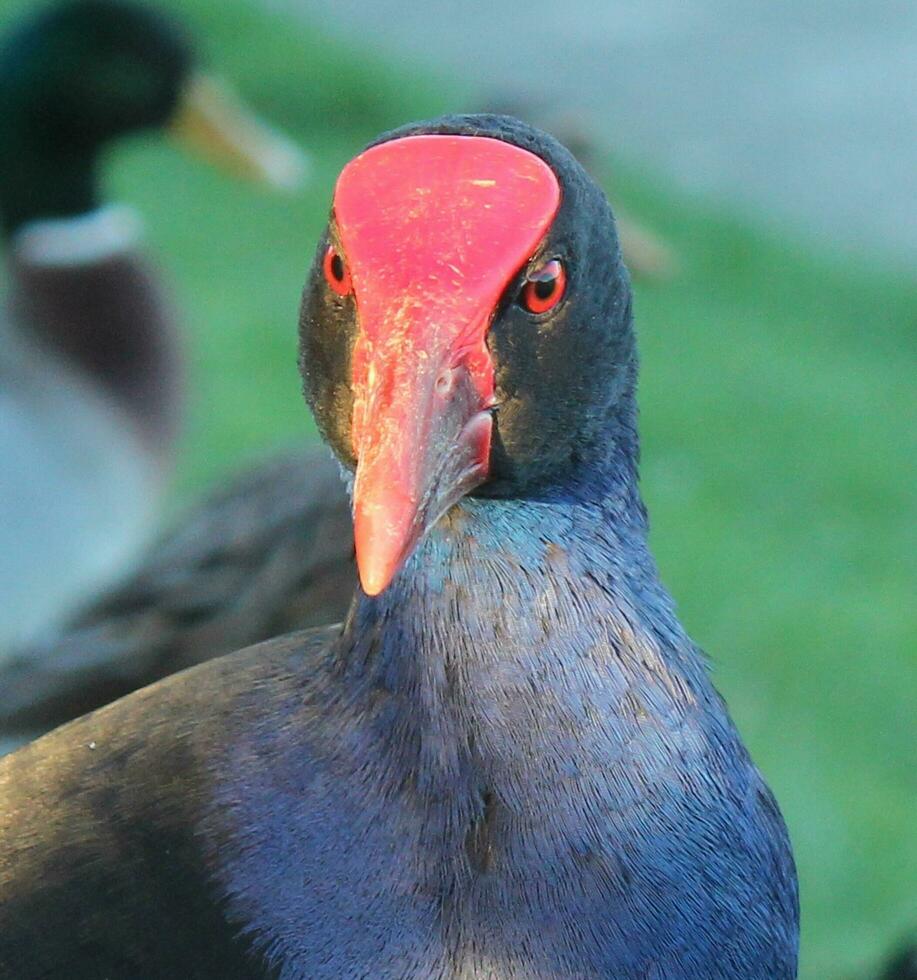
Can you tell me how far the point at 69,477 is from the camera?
3123mm

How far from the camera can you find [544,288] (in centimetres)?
114

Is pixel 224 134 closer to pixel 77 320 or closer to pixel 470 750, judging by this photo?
pixel 77 320

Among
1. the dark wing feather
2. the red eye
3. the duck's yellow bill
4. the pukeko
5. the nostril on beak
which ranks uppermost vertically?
the red eye

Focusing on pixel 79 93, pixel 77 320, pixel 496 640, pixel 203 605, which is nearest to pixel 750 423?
pixel 77 320

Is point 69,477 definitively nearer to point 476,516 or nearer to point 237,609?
point 237,609

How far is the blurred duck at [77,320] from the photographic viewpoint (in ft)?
10.2

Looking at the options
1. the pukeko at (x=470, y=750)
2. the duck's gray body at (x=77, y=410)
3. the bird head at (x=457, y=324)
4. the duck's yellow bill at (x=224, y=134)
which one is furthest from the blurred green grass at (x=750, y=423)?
the bird head at (x=457, y=324)

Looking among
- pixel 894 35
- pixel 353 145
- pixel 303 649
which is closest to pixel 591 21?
pixel 894 35

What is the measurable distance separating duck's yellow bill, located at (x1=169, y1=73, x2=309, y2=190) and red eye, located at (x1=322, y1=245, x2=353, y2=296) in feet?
7.43

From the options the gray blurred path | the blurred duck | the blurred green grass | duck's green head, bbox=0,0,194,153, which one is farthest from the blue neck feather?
the gray blurred path

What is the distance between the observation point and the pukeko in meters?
1.16

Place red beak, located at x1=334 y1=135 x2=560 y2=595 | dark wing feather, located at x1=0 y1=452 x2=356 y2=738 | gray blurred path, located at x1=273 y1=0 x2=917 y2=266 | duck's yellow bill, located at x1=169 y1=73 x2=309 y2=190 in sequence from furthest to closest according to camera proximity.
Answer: gray blurred path, located at x1=273 y1=0 x2=917 y2=266, duck's yellow bill, located at x1=169 y1=73 x2=309 y2=190, dark wing feather, located at x1=0 y1=452 x2=356 y2=738, red beak, located at x1=334 y1=135 x2=560 y2=595

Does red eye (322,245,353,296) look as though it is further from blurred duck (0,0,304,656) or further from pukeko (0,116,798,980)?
blurred duck (0,0,304,656)

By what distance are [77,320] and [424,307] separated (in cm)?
225
